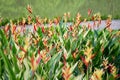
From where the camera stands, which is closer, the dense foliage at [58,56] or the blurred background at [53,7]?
the dense foliage at [58,56]

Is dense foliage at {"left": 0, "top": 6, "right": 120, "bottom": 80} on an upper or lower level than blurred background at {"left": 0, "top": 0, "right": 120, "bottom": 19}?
upper

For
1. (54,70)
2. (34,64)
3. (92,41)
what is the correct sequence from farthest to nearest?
(92,41), (54,70), (34,64)

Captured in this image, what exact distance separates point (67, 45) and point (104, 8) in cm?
1427

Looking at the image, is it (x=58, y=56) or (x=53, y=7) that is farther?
(x=53, y=7)

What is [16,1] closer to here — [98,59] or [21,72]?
[98,59]

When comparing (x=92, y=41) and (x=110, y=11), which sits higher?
(x=92, y=41)

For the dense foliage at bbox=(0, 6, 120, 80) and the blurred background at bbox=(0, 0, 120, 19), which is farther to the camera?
the blurred background at bbox=(0, 0, 120, 19)

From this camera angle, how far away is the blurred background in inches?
649

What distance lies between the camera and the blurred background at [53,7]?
16.5 meters

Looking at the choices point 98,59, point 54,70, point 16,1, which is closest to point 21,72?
point 54,70

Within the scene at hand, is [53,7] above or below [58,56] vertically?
below

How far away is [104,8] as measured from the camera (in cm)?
1814

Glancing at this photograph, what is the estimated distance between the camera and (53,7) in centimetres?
1695

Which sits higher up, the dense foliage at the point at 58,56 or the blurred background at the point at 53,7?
the dense foliage at the point at 58,56
